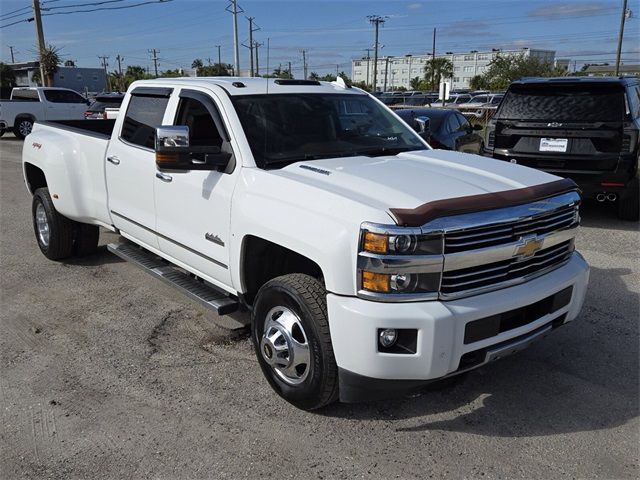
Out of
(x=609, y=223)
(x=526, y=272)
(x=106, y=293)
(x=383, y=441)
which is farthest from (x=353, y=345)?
(x=609, y=223)

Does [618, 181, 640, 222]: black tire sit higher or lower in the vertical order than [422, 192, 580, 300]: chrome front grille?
lower

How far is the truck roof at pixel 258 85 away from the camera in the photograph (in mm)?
4312

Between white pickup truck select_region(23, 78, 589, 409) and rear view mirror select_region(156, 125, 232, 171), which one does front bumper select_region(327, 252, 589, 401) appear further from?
rear view mirror select_region(156, 125, 232, 171)

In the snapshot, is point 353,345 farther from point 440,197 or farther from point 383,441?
point 440,197

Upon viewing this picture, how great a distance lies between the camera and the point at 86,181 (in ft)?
18.7

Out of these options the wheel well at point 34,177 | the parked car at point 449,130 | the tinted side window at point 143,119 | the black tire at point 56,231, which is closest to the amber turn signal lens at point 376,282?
the tinted side window at point 143,119

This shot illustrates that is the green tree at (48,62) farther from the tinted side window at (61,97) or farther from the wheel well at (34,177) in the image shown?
the wheel well at (34,177)

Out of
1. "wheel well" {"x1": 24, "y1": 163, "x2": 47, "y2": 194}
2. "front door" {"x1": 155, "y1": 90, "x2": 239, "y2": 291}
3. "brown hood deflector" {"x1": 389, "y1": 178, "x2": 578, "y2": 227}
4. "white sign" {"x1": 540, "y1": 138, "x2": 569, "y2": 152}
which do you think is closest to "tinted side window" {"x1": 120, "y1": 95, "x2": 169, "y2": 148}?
"front door" {"x1": 155, "y1": 90, "x2": 239, "y2": 291}

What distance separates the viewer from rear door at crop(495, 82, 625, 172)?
24.1 feet

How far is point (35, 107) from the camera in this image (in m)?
21.4

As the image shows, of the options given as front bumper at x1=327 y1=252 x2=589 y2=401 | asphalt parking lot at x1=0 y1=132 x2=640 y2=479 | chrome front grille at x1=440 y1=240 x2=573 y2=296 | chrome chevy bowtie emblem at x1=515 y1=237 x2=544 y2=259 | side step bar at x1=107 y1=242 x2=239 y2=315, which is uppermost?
chrome chevy bowtie emblem at x1=515 y1=237 x2=544 y2=259

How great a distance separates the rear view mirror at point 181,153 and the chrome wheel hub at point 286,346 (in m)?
1.06

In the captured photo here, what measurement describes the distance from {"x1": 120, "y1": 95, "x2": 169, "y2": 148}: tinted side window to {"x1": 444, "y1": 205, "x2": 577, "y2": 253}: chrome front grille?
8.96 feet

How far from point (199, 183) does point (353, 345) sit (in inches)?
69.3
